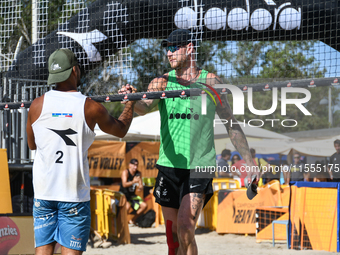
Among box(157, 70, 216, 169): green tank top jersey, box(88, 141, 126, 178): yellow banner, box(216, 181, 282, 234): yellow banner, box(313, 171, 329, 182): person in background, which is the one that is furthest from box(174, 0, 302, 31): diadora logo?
box(88, 141, 126, 178): yellow banner

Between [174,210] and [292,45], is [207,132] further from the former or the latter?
[292,45]

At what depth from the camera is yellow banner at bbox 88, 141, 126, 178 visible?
13273 mm

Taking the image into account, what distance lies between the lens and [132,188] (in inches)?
410

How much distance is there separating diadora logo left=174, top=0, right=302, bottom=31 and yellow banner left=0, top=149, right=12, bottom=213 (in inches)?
123

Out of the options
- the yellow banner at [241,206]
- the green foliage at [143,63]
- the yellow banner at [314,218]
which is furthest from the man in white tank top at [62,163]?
the yellow banner at [241,206]

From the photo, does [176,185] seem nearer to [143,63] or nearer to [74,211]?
[74,211]

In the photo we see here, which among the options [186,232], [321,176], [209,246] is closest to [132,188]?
[209,246]

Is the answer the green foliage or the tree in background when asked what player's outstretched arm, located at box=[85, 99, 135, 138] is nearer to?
the tree in background

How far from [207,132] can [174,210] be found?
81 centimetres

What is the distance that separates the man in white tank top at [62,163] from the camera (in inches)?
119

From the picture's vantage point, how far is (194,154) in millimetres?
3906

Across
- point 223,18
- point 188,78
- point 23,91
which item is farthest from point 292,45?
point 23,91

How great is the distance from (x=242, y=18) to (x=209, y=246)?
428cm

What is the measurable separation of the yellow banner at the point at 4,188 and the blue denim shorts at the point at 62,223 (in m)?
2.72
